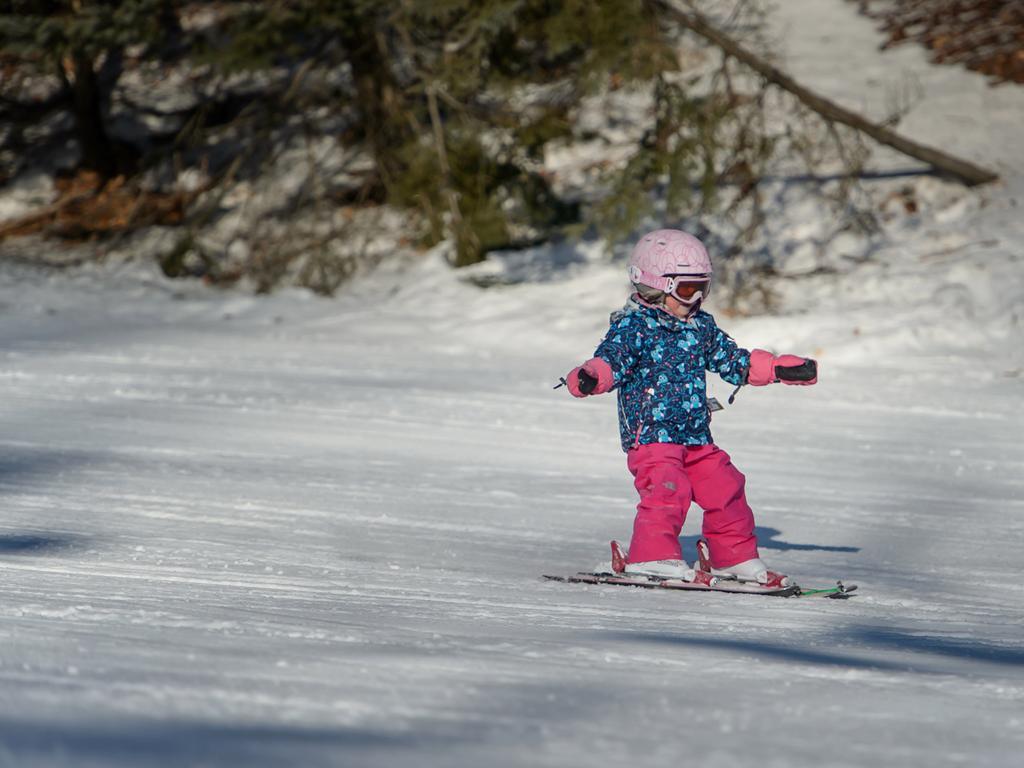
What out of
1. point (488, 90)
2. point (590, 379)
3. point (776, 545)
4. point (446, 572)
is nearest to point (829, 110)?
point (488, 90)

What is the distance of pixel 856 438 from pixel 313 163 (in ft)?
32.5

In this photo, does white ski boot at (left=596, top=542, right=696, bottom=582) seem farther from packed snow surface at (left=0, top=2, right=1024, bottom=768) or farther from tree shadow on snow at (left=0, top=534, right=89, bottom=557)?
tree shadow on snow at (left=0, top=534, right=89, bottom=557)

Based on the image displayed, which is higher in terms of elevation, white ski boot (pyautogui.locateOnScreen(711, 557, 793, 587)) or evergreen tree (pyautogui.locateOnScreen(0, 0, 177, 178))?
evergreen tree (pyautogui.locateOnScreen(0, 0, 177, 178))

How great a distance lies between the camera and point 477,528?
6320mm

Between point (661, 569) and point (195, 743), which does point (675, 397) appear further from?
point (195, 743)

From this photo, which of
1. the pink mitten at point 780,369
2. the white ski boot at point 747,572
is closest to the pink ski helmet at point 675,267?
the pink mitten at point 780,369

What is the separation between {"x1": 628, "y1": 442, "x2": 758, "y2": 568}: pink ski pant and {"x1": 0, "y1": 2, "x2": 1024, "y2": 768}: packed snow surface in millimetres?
313

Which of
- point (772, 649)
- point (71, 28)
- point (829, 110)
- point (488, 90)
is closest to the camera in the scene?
point (772, 649)

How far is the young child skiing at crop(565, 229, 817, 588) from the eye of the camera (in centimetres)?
520

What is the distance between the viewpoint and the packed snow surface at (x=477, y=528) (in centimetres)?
259

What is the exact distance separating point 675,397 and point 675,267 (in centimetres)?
52

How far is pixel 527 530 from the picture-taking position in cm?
634

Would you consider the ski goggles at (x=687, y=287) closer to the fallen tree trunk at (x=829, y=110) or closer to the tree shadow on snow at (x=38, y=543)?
the tree shadow on snow at (x=38, y=543)

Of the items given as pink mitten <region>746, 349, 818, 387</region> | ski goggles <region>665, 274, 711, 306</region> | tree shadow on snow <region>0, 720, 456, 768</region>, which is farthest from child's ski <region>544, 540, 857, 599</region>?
tree shadow on snow <region>0, 720, 456, 768</region>
